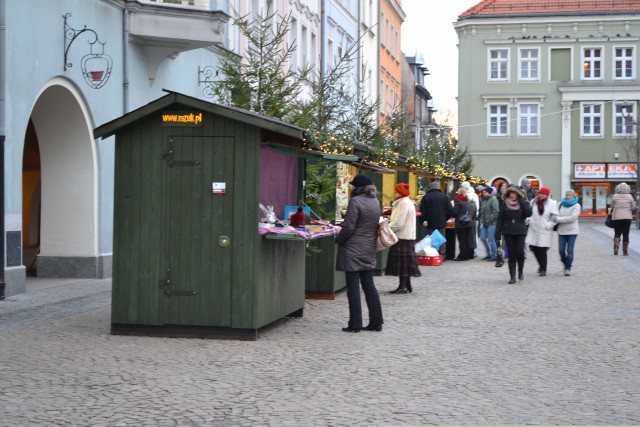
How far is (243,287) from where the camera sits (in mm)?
11539

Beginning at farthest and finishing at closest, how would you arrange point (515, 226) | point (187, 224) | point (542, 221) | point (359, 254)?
1. point (542, 221)
2. point (515, 226)
3. point (359, 254)
4. point (187, 224)

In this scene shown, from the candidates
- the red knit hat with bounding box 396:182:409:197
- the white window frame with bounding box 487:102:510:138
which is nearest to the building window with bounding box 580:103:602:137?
the white window frame with bounding box 487:102:510:138

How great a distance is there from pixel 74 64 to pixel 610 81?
56770mm

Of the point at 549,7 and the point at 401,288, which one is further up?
the point at 549,7

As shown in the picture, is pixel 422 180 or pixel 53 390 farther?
pixel 422 180

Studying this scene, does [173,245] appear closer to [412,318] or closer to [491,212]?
[412,318]

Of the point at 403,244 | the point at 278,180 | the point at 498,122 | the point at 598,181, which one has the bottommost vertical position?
the point at 403,244

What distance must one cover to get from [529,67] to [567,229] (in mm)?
51057

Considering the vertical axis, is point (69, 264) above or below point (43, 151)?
below

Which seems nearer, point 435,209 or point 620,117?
point 435,209

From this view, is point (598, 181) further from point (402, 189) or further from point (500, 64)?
point (402, 189)

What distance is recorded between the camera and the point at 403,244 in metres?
17.7

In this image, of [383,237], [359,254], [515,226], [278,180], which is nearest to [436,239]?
[515,226]

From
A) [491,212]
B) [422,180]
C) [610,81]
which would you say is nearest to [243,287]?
[491,212]
